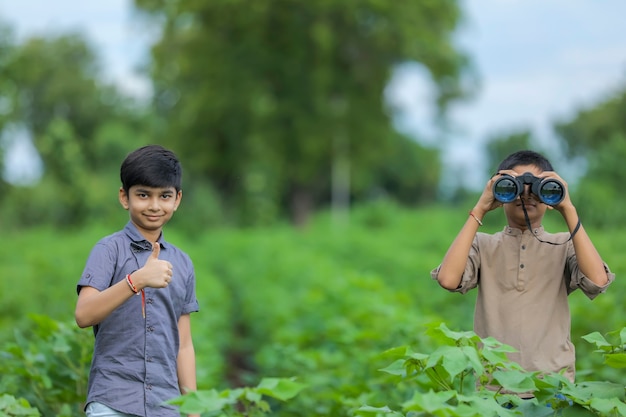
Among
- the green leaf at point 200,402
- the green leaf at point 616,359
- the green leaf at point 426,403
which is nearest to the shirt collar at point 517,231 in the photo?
the green leaf at point 616,359

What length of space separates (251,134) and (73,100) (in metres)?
30.6

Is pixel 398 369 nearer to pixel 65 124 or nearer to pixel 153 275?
pixel 153 275

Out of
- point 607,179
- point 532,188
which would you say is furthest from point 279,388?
point 607,179

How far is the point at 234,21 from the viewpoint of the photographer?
113ft

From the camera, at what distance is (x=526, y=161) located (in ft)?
13.1

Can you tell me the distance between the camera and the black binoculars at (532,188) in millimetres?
3684

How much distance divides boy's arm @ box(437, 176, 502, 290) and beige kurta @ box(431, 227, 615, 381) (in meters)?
0.07

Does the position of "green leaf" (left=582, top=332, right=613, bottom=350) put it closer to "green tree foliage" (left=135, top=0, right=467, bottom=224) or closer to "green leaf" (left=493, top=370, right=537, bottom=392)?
"green leaf" (left=493, top=370, right=537, bottom=392)

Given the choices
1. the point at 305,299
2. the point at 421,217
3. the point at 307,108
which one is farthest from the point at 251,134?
the point at 305,299

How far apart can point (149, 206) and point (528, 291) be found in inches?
60.8

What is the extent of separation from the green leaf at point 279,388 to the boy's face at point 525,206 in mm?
1195

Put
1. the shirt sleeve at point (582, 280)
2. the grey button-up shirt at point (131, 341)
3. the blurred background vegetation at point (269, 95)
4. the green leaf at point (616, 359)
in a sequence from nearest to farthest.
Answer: the green leaf at point (616, 359) < the grey button-up shirt at point (131, 341) < the shirt sleeve at point (582, 280) < the blurred background vegetation at point (269, 95)

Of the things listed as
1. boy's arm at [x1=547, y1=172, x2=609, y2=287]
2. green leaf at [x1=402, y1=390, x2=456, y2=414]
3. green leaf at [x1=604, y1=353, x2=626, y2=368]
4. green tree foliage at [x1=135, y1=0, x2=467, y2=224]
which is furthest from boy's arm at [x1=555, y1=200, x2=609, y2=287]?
green tree foliage at [x1=135, y1=0, x2=467, y2=224]

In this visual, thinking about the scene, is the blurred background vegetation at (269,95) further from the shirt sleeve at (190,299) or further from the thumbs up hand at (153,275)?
the thumbs up hand at (153,275)
